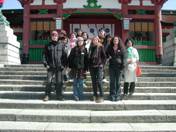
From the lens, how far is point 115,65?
9789 mm

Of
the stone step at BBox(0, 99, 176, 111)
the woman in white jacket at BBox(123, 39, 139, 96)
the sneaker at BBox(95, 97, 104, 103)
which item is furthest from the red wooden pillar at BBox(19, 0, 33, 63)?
the sneaker at BBox(95, 97, 104, 103)

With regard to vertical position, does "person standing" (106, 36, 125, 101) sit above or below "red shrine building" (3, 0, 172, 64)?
below

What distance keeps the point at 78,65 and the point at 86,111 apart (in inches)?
55.8

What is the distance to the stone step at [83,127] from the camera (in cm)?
763

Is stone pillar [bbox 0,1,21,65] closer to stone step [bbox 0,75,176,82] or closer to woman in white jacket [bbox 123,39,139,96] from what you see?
stone step [bbox 0,75,176,82]

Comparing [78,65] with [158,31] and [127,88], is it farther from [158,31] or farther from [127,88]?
[158,31]

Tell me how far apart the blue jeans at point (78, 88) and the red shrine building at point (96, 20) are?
375 inches

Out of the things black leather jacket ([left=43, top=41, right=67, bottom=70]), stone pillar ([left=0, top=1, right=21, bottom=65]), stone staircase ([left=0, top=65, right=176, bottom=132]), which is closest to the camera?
stone staircase ([left=0, top=65, right=176, bottom=132])

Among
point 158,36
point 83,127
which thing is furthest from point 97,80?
point 158,36

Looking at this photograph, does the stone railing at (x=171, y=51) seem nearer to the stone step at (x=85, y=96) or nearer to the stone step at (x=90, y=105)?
the stone step at (x=85, y=96)

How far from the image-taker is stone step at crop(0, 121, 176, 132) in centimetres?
763

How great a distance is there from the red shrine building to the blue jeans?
9531mm

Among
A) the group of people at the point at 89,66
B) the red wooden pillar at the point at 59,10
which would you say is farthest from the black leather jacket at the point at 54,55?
the red wooden pillar at the point at 59,10

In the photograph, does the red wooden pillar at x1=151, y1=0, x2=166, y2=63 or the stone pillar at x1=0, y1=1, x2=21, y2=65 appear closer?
the stone pillar at x1=0, y1=1, x2=21, y2=65
